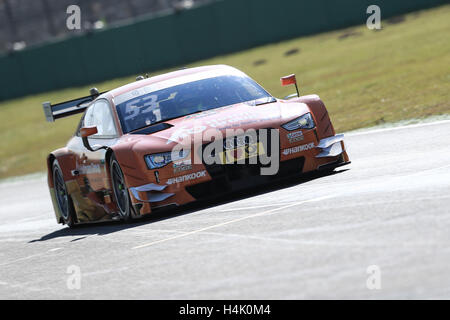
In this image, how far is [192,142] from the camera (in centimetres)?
877

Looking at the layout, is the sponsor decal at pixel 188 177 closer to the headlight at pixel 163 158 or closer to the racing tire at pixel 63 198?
the headlight at pixel 163 158

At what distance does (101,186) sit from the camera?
9961 mm

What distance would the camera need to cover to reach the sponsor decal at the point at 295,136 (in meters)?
8.92

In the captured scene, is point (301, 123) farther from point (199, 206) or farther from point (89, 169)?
point (89, 169)

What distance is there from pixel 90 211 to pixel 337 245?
17.8ft

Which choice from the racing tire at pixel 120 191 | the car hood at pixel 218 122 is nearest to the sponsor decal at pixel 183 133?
the car hood at pixel 218 122

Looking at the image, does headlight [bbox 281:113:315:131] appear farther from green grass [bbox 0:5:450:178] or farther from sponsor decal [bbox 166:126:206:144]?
green grass [bbox 0:5:450:178]

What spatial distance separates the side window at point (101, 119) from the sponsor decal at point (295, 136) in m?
1.90

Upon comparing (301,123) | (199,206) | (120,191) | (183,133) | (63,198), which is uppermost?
(183,133)

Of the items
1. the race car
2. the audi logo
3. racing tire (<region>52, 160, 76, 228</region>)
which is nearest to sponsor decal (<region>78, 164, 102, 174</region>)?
the race car

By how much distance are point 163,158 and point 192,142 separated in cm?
30

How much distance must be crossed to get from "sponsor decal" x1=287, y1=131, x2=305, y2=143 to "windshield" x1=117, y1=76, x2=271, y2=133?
1.06 metres

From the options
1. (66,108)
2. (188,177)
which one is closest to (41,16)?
(66,108)

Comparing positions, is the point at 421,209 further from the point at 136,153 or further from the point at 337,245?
the point at 136,153
